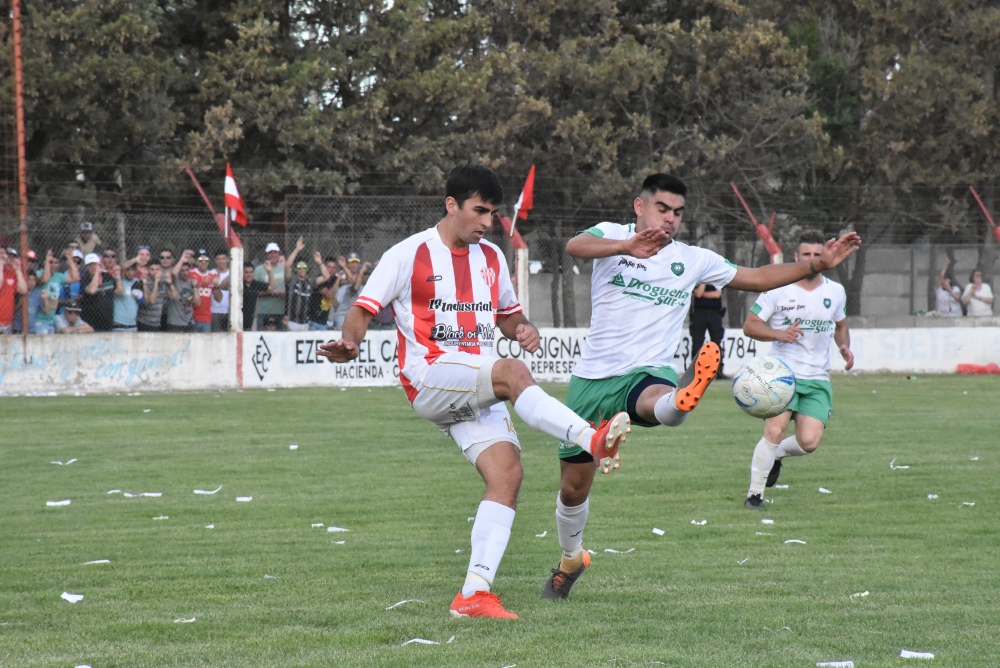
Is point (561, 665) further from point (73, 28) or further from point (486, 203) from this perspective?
point (73, 28)

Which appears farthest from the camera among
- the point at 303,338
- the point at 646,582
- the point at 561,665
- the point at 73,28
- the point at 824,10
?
the point at 824,10

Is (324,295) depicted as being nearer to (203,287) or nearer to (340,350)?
(203,287)

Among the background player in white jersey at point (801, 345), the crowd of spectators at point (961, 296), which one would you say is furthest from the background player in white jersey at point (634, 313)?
the crowd of spectators at point (961, 296)

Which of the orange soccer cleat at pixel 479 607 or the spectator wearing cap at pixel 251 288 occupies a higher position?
the spectator wearing cap at pixel 251 288

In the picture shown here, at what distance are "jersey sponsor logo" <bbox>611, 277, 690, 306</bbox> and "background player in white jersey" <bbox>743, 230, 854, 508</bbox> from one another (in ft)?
10.5

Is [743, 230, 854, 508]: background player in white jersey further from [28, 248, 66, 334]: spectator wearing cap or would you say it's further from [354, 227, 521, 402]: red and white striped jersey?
[28, 248, 66, 334]: spectator wearing cap

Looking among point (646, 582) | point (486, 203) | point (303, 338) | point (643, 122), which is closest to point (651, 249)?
point (486, 203)

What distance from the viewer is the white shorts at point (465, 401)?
5.82 m

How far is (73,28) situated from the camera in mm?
24609

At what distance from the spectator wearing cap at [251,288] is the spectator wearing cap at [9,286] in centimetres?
342

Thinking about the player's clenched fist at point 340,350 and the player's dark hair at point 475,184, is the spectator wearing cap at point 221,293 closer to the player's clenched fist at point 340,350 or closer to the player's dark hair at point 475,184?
A: the player's dark hair at point 475,184

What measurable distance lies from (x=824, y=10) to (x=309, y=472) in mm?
26284

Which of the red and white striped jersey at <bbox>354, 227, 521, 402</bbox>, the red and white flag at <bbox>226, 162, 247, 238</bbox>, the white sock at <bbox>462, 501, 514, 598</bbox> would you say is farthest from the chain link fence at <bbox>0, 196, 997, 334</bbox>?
the white sock at <bbox>462, 501, 514, 598</bbox>

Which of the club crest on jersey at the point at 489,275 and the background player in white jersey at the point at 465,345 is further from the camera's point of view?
the club crest on jersey at the point at 489,275
